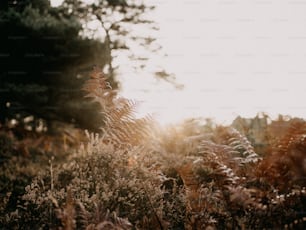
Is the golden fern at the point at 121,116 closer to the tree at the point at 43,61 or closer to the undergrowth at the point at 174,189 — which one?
the undergrowth at the point at 174,189

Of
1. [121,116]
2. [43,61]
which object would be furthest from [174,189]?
[43,61]

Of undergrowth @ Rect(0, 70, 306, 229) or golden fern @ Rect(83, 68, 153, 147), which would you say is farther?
golden fern @ Rect(83, 68, 153, 147)

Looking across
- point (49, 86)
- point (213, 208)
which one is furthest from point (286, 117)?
point (49, 86)

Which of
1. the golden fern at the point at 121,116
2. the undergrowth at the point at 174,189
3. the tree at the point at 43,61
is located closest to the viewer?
the undergrowth at the point at 174,189

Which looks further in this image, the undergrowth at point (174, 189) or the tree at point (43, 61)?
the tree at point (43, 61)

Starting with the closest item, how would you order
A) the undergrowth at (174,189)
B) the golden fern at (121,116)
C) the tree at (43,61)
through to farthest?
1. the undergrowth at (174,189)
2. the golden fern at (121,116)
3. the tree at (43,61)

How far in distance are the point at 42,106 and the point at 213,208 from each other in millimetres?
11470

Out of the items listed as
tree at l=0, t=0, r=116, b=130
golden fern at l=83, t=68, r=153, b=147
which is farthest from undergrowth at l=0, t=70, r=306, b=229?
tree at l=0, t=0, r=116, b=130

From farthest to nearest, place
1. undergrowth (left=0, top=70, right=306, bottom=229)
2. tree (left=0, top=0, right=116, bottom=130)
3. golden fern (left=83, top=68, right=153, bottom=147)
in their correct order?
tree (left=0, top=0, right=116, bottom=130) → golden fern (left=83, top=68, right=153, bottom=147) → undergrowth (left=0, top=70, right=306, bottom=229)

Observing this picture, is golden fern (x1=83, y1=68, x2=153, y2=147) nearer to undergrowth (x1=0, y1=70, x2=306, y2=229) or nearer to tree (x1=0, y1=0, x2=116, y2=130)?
undergrowth (x1=0, y1=70, x2=306, y2=229)

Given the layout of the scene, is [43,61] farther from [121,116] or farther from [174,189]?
[174,189]

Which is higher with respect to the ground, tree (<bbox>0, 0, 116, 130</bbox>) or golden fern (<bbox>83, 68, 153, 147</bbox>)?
golden fern (<bbox>83, 68, 153, 147</bbox>)

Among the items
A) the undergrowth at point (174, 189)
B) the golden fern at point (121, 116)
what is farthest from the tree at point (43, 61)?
the golden fern at point (121, 116)

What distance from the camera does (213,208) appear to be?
3.84 metres
